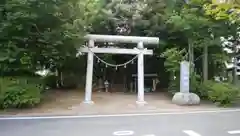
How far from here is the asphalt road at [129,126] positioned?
635 centimetres

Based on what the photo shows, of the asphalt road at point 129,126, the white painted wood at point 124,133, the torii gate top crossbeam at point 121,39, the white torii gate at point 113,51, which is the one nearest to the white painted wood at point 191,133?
the asphalt road at point 129,126

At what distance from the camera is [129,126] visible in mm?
7109

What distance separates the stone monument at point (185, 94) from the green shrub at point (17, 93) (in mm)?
5793

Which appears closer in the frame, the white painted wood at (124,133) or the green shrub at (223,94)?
the white painted wood at (124,133)

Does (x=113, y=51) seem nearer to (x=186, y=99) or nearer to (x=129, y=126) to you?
(x=186, y=99)

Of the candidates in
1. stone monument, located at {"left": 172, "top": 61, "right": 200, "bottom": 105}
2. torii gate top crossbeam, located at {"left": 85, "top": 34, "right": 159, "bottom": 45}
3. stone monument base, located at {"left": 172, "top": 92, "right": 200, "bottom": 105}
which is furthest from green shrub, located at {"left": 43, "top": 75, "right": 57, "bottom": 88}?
stone monument base, located at {"left": 172, "top": 92, "right": 200, "bottom": 105}

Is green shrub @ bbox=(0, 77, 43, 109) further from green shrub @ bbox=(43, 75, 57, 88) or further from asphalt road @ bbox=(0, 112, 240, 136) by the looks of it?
green shrub @ bbox=(43, 75, 57, 88)

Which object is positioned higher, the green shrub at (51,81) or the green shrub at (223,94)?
the green shrub at (51,81)

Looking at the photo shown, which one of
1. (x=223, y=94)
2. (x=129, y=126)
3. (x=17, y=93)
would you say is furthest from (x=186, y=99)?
(x=17, y=93)

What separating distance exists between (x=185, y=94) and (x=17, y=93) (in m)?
6.76

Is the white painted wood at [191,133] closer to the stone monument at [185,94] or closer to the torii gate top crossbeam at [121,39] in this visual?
the stone monument at [185,94]

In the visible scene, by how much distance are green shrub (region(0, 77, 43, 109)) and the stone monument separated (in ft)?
19.0

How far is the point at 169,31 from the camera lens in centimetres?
1372

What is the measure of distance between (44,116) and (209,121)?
5.23m
